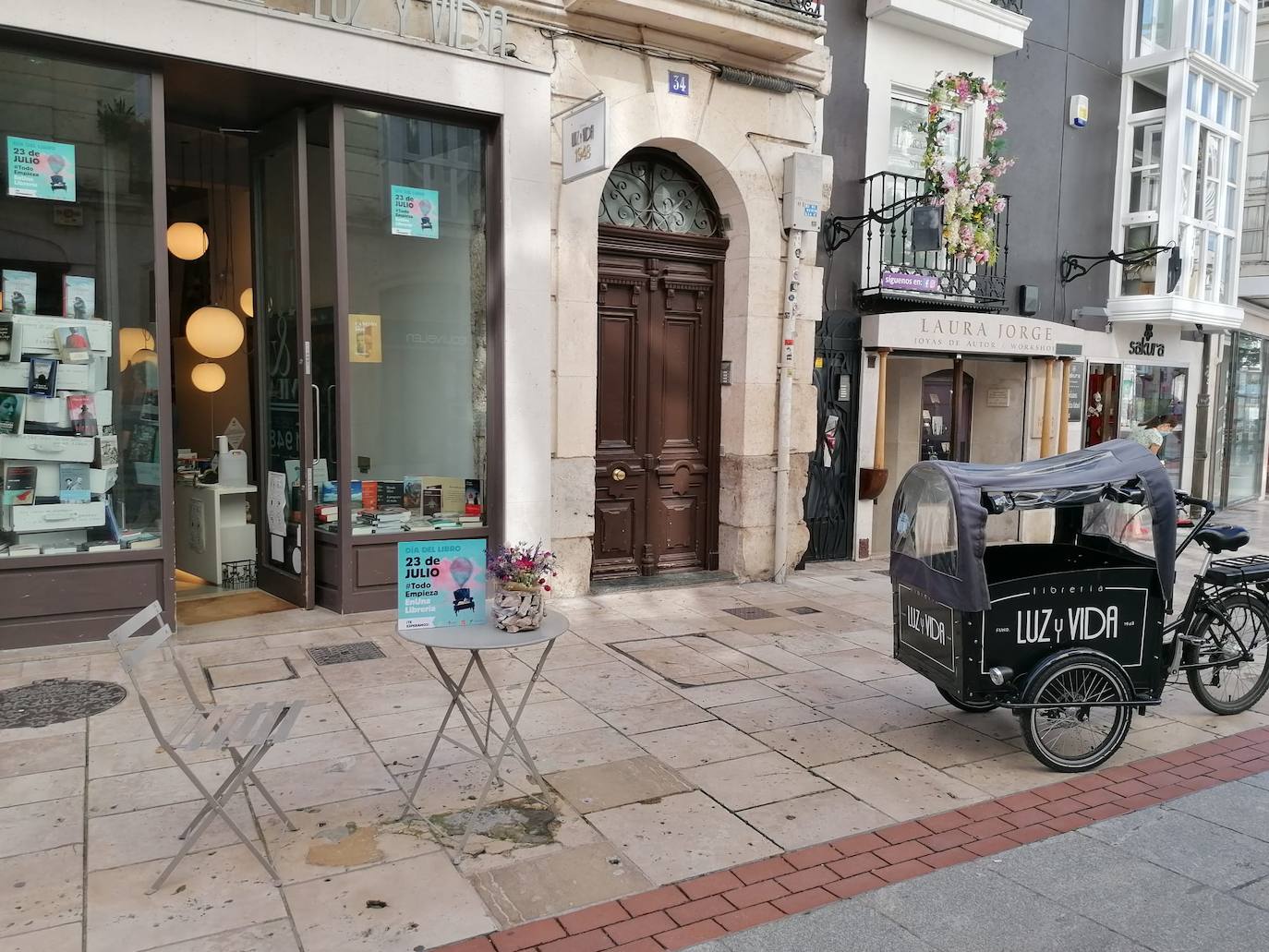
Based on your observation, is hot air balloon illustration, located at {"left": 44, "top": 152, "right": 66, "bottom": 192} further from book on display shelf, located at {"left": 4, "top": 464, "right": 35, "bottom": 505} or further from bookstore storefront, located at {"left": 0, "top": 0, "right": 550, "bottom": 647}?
book on display shelf, located at {"left": 4, "top": 464, "right": 35, "bottom": 505}

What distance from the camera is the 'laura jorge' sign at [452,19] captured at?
7.11 metres

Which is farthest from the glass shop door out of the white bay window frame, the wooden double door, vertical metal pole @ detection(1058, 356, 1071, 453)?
the white bay window frame

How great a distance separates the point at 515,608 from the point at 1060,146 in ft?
38.2

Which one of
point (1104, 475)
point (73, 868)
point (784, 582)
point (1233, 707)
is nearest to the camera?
point (73, 868)

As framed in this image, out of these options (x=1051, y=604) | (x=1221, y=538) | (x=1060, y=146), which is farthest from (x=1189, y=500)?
(x=1060, y=146)

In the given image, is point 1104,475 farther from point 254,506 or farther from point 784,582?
point 254,506

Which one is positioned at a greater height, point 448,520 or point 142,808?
point 448,520

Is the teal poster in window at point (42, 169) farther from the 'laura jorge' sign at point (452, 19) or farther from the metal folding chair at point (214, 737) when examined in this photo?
the metal folding chair at point (214, 737)

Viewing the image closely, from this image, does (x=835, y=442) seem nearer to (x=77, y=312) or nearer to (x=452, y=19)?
(x=452, y=19)

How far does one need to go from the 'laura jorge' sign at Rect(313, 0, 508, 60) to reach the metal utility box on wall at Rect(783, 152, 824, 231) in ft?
10.1

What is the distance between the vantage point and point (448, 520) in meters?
8.15

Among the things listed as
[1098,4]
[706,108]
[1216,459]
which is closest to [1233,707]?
[706,108]

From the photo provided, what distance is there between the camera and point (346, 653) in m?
6.69

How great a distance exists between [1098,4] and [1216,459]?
311 inches
